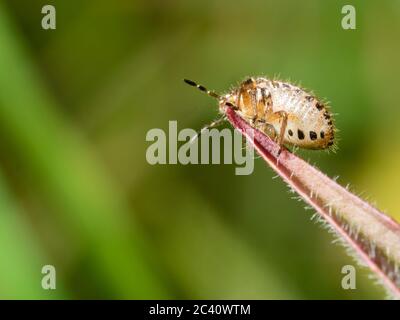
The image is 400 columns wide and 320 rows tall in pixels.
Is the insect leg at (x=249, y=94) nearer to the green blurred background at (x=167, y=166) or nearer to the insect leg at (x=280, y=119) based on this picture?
the insect leg at (x=280, y=119)

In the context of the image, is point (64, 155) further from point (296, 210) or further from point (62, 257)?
point (296, 210)

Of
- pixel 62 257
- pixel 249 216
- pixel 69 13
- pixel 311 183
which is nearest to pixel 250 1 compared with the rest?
pixel 69 13

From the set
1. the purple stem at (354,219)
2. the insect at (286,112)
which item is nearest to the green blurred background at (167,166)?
the insect at (286,112)

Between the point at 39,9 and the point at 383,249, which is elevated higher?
the point at 39,9

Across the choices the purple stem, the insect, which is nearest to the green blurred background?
the insect

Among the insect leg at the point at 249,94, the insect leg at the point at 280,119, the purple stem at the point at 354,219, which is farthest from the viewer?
the insect leg at the point at 249,94

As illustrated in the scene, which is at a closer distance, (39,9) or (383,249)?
(383,249)
